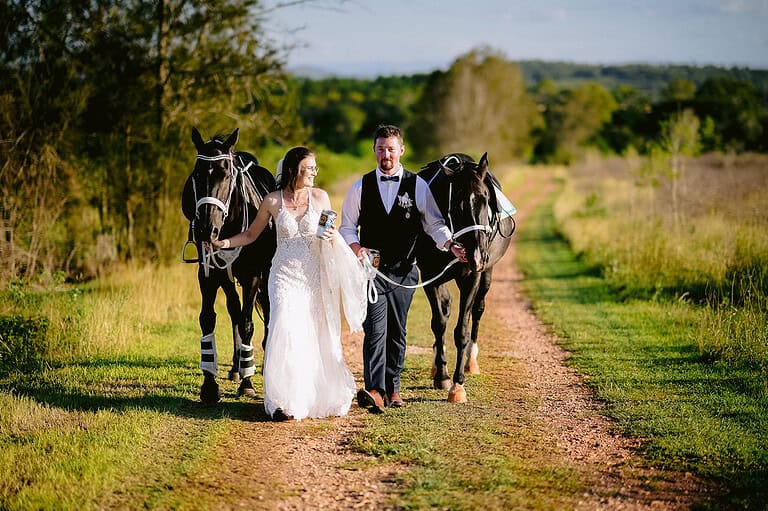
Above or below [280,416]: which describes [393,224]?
above

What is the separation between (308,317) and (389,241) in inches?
39.8

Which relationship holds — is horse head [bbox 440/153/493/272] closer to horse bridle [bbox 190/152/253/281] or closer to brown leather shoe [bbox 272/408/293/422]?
horse bridle [bbox 190/152/253/281]

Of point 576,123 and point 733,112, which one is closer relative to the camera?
point 733,112

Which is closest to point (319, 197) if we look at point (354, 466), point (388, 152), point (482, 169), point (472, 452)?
point (388, 152)

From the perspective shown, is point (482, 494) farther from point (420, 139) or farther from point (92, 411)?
point (420, 139)

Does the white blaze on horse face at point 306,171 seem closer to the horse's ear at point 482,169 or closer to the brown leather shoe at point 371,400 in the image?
the horse's ear at point 482,169

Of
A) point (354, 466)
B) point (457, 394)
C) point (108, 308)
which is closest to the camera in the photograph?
point (354, 466)

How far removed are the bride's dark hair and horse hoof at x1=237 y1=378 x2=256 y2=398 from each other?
6.74 ft

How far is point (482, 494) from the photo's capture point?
4.84m

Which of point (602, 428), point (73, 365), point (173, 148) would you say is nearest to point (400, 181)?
point (602, 428)

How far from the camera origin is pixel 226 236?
7.23 meters

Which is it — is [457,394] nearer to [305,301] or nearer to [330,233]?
[305,301]

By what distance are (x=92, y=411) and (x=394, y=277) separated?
296 cm

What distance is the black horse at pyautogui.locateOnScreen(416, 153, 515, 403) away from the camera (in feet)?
22.1
